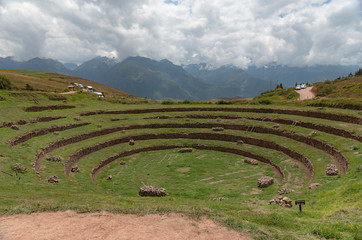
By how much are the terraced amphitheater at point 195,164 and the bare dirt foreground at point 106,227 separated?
652mm

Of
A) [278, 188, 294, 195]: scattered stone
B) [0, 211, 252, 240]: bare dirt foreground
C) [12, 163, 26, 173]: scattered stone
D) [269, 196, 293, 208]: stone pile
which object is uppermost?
[12, 163, 26, 173]: scattered stone

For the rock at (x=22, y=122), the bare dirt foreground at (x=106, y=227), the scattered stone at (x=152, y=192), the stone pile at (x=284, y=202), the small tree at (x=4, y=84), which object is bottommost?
the scattered stone at (x=152, y=192)

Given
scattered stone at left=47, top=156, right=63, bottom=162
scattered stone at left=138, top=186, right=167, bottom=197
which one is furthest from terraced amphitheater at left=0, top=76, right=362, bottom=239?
scattered stone at left=138, top=186, right=167, bottom=197

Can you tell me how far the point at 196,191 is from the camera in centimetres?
2188

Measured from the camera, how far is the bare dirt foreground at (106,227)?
9773 millimetres

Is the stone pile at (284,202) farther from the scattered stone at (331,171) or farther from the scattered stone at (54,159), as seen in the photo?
the scattered stone at (54,159)

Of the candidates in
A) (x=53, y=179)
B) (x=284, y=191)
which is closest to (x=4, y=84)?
(x=53, y=179)

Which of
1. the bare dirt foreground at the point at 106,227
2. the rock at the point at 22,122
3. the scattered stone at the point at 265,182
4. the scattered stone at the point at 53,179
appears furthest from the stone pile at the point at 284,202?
the rock at the point at 22,122

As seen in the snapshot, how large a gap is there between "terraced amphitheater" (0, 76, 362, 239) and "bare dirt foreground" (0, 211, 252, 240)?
65 cm

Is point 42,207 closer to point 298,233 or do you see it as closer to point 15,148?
point 298,233

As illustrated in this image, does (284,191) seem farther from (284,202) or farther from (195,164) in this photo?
(195,164)

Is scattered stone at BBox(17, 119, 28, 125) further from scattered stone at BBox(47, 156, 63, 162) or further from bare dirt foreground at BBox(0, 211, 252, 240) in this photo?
bare dirt foreground at BBox(0, 211, 252, 240)

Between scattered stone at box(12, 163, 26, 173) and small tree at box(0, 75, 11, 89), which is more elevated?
small tree at box(0, 75, 11, 89)

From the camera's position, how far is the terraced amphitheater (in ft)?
40.5
